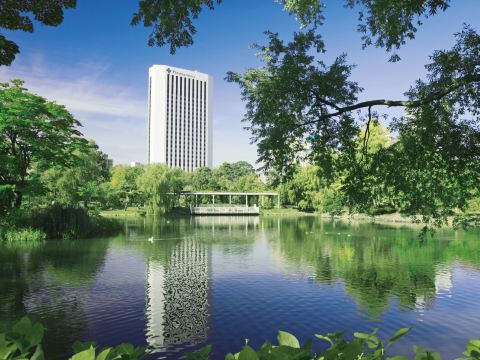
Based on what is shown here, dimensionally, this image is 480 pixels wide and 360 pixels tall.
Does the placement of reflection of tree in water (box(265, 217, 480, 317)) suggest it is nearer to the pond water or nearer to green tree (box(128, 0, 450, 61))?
the pond water

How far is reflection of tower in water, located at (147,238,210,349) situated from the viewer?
31.4 ft

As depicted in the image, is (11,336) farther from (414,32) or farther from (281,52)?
(414,32)

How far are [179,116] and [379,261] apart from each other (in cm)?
Result: 12250

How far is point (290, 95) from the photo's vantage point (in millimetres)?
7270

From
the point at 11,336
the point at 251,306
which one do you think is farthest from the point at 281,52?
the point at 251,306

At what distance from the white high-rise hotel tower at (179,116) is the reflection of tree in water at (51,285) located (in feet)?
367

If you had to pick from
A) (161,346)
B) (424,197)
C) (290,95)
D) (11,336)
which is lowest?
(161,346)

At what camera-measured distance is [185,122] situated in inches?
5394

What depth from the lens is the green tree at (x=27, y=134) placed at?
850 inches

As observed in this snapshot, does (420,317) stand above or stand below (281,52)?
below

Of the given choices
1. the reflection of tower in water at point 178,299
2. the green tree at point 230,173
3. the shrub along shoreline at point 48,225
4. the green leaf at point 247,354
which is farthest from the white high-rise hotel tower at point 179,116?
the green leaf at point 247,354

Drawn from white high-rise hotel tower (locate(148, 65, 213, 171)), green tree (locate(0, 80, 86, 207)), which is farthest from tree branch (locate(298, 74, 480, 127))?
white high-rise hotel tower (locate(148, 65, 213, 171))

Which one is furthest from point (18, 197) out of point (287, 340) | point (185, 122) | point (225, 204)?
point (185, 122)

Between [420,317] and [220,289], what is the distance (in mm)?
6339
